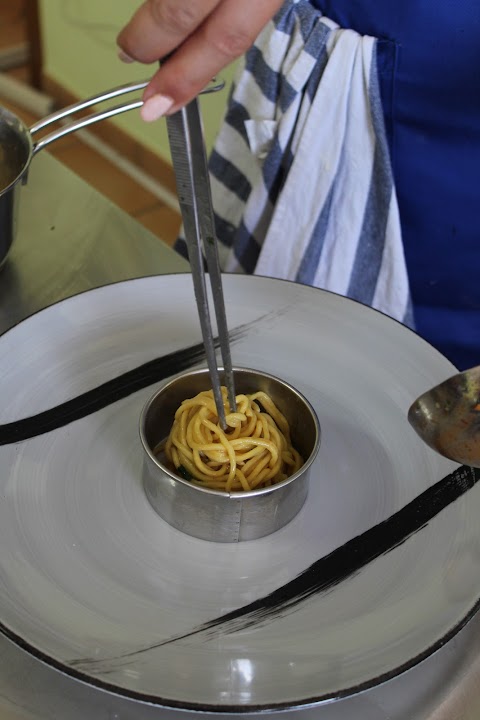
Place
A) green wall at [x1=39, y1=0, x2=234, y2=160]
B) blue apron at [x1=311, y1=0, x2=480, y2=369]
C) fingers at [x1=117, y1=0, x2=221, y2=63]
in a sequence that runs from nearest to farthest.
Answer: fingers at [x1=117, y1=0, x2=221, y2=63] < blue apron at [x1=311, y1=0, x2=480, y2=369] < green wall at [x1=39, y1=0, x2=234, y2=160]

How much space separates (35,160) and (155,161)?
134cm

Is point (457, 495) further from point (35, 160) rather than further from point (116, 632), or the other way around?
point (35, 160)

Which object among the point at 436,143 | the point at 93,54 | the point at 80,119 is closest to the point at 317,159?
the point at 436,143

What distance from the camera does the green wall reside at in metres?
Result: 2.19

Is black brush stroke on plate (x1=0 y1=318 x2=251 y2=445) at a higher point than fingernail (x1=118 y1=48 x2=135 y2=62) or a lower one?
lower

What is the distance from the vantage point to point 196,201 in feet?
1.70

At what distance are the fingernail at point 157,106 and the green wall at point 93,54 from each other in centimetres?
159

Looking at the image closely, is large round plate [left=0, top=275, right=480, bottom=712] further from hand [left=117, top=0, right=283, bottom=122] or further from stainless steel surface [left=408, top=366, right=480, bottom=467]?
hand [left=117, top=0, right=283, bottom=122]

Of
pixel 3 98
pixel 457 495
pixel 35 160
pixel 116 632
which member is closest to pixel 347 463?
pixel 457 495

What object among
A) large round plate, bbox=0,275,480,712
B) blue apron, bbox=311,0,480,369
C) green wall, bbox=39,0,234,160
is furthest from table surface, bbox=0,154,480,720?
green wall, bbox=39,0,234,160

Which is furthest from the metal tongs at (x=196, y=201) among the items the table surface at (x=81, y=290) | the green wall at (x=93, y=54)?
the green wall at (x=93, y=54)

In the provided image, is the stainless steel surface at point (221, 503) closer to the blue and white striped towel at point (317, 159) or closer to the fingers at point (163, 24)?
the fingers at point (163, 24)

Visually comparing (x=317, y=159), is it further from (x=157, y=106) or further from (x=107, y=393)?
(x=157, y=106)

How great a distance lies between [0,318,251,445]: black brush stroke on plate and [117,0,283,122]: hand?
0.30 meters
